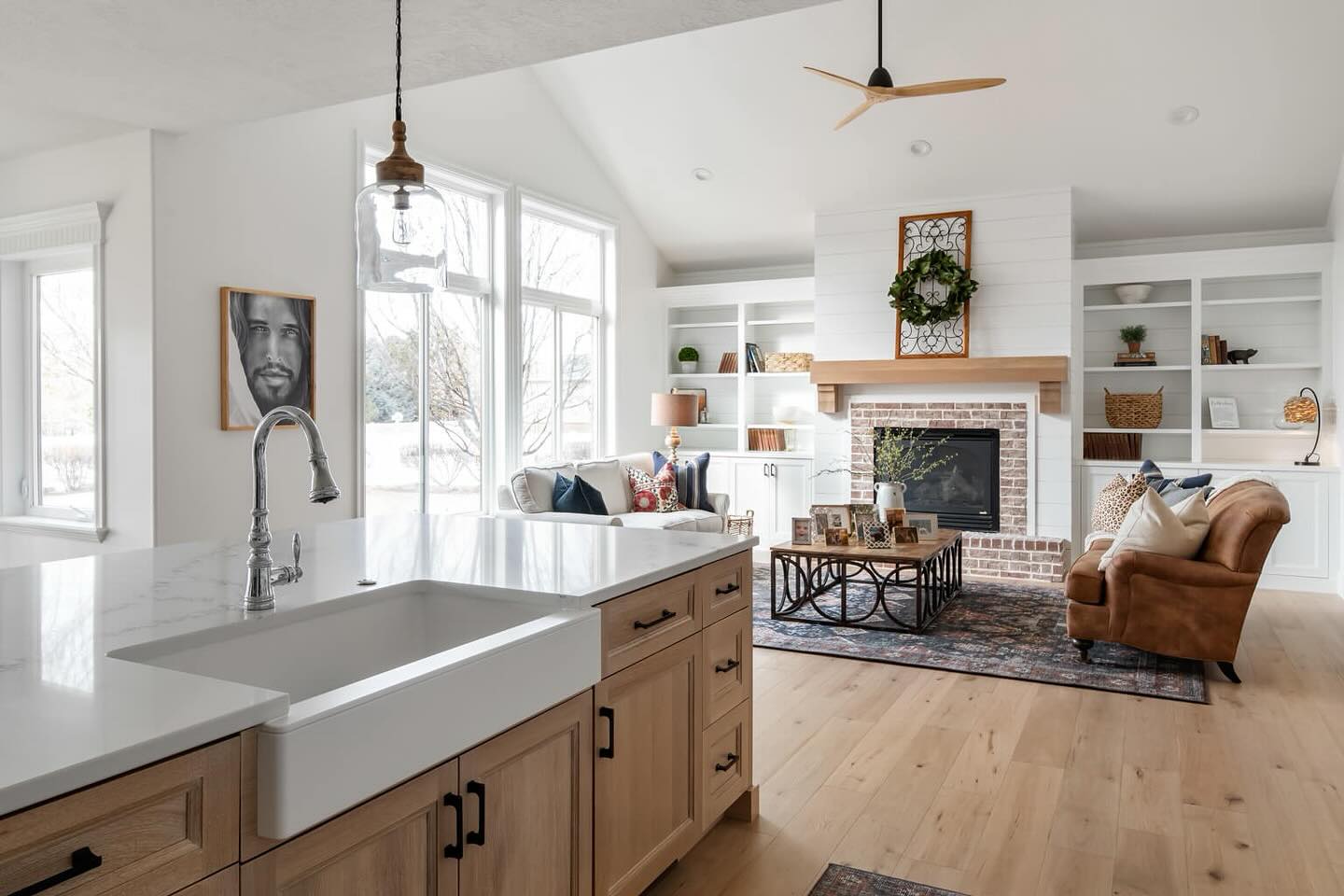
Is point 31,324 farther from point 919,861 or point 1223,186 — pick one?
point 1223,186

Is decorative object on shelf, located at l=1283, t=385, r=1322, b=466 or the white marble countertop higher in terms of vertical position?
decorative object on shelf, located at l=1283, t=385, r=1322, b=466

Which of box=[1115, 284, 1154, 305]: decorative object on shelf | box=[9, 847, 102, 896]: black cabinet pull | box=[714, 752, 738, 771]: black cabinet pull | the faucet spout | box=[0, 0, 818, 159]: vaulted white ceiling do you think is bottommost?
box=[714, 752, 738, 771]: black cabinet pull

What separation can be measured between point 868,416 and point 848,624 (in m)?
2.73

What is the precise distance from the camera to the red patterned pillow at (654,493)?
6715mm

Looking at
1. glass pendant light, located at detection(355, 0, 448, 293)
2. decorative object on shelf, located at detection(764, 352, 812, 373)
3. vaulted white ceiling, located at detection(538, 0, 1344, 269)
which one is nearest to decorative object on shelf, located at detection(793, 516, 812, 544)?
decorative object on shelf, located at detection(764, 352, 812, 373)

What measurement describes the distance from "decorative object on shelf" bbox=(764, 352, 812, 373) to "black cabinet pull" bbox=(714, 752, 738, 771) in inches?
224

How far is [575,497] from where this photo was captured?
5.75m

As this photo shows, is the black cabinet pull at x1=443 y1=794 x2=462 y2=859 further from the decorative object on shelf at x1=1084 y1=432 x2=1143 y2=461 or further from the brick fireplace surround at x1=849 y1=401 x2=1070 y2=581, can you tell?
the decorative object on shelf at x1=1084 y1=432 x2=1143 y2=461

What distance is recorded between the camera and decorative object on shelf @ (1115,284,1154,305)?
7.12 meters

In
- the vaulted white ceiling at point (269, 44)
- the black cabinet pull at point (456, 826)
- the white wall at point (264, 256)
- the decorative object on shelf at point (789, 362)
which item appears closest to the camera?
the black cabinet pull at point (456, 826)

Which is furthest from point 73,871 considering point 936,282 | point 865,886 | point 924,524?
point 936,282

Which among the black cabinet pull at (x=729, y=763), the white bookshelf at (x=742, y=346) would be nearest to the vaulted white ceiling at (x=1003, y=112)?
the white bookshelf at (x=742, y=346)

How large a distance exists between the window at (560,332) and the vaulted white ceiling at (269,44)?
3.18 metres

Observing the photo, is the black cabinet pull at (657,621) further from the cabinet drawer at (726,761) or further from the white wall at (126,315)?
the white wall at (126,315)
